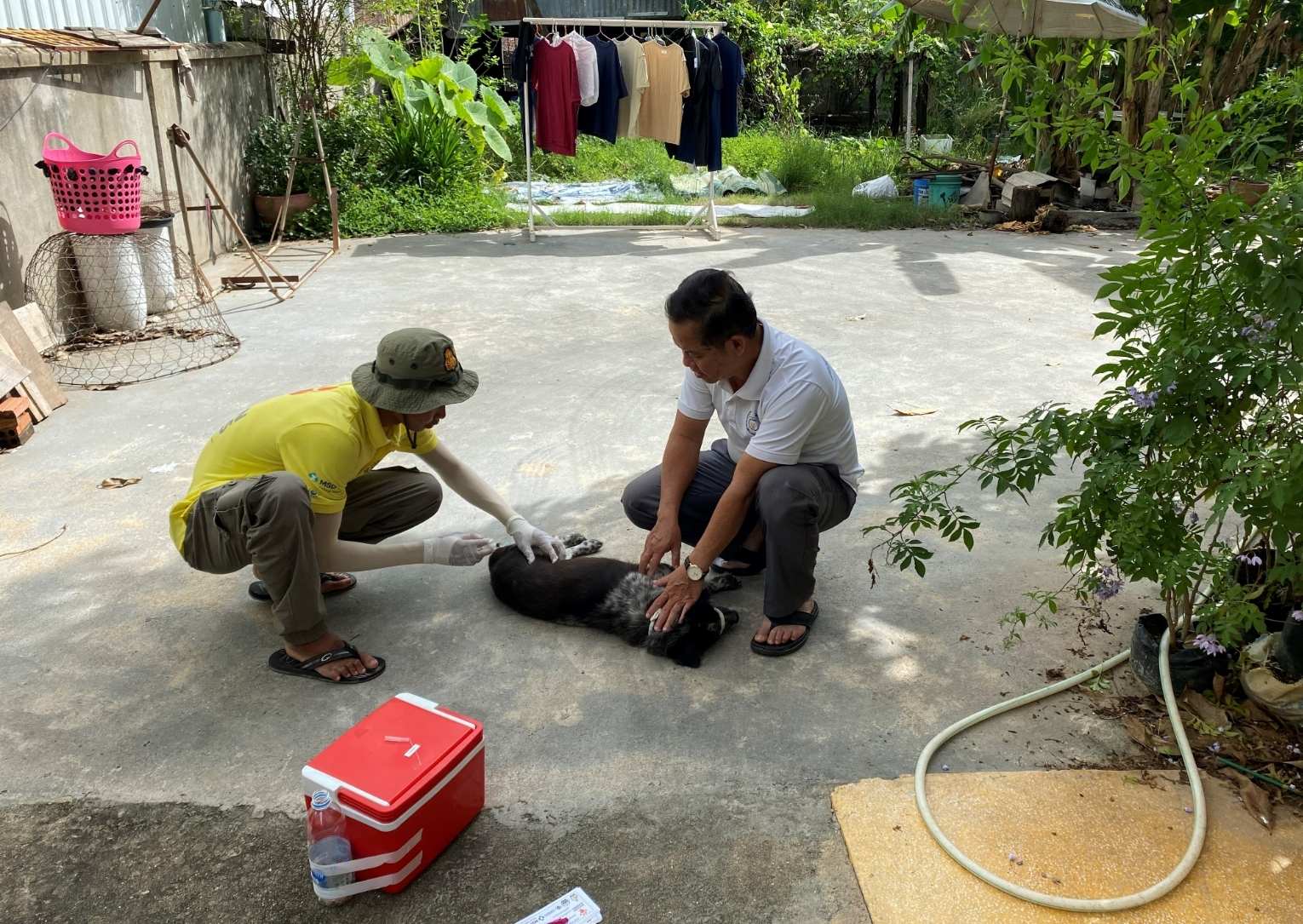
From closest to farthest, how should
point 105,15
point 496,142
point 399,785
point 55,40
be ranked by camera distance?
point 399,785
point 55,40
point 105,15
point 496,142

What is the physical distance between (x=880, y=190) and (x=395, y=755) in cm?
1044

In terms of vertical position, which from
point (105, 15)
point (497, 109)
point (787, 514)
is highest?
point (105, 15)

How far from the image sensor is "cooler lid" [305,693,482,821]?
6.27 ft

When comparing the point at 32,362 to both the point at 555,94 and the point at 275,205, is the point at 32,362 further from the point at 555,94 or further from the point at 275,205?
the point at 555,94

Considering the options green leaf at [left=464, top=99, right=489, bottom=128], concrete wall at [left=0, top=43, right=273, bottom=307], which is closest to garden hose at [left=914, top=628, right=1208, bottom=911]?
concrete wall at [left=0, top=43, right=273, bottom=307]

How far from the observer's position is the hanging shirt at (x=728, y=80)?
859cm

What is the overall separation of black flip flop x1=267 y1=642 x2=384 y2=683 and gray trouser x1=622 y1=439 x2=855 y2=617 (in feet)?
3.40

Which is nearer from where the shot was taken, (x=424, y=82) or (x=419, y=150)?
(x=424, y=82)

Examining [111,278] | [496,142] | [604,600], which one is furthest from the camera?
[496,142]

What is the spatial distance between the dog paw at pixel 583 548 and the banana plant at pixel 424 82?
24.9ft

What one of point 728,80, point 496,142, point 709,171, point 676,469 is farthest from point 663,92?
point 676,469

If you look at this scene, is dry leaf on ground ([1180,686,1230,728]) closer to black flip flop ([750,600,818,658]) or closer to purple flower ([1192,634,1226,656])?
purple flower ([1192,634,1226,656])

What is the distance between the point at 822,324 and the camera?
20.8 feet

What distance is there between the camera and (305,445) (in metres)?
2.62
